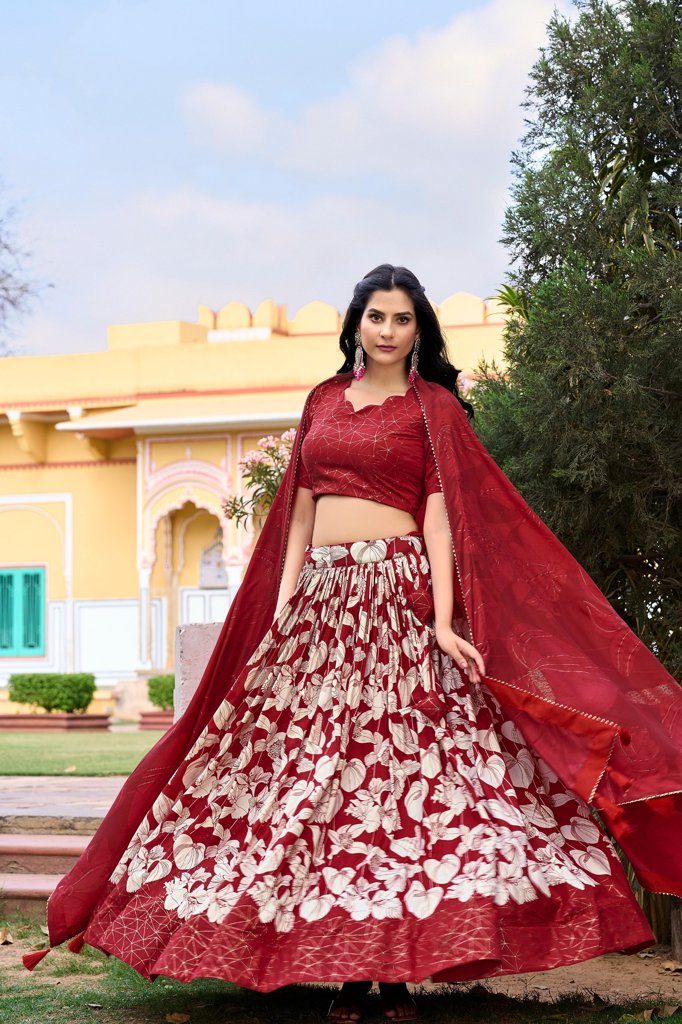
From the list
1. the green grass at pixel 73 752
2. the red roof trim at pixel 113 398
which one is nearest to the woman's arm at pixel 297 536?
the green grass at pixel 73 752

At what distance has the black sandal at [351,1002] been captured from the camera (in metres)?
3.03

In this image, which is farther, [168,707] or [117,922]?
[168,707]

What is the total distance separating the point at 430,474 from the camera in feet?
Result: 10.8

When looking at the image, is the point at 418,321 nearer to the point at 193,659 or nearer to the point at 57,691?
the point at 193,659

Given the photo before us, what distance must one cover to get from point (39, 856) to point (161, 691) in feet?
38.7

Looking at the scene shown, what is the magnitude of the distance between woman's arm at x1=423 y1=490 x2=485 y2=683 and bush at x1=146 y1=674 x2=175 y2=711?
13573 mm

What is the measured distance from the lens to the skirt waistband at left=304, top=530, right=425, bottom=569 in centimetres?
328

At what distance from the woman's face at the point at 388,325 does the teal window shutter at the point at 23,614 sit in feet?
52.8

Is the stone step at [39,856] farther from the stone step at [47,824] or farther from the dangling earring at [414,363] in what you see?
the dangling earring at [414,363]

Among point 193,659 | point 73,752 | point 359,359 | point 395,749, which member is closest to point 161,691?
point 73,752

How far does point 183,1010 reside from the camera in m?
3.25

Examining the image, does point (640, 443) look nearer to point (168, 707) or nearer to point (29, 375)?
point (168, 707)

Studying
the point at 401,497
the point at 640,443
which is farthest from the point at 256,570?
the point at 640,443

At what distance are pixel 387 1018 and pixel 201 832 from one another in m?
0.62
